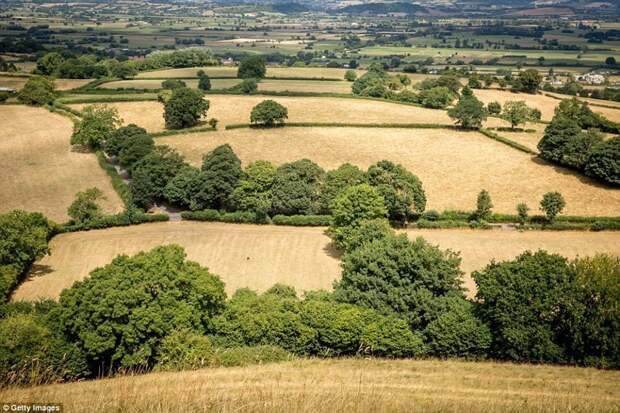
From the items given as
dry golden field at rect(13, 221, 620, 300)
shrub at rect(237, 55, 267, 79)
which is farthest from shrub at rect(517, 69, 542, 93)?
dry golden field at rect(13, 221, 620, 300)

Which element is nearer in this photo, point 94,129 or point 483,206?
point 483,206

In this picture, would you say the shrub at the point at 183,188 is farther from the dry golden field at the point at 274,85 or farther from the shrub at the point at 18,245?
the dry golden field at the point at 274,85

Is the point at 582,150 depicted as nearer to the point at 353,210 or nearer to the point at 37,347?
the point at 353,210

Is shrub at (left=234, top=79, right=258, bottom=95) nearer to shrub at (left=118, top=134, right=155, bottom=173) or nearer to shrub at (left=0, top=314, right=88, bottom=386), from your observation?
shrub at (left=118, top=134, right=155, bottom=173)

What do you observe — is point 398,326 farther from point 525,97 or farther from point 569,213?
point 525,97

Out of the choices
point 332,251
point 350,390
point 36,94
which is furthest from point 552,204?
point 36,94

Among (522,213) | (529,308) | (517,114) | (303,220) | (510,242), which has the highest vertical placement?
(529,308)

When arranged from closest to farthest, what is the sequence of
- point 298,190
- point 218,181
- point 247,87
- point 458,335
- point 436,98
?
point 458,335, point 298,190, point 218,181, point 436,98, point 247,87

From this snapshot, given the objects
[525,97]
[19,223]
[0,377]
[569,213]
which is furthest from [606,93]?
[0,377]
